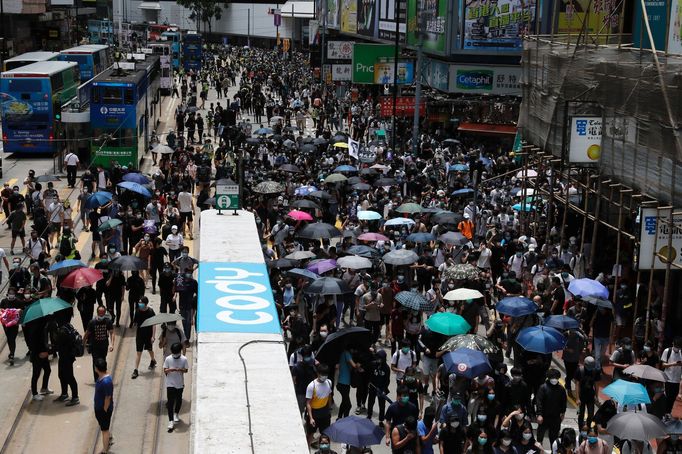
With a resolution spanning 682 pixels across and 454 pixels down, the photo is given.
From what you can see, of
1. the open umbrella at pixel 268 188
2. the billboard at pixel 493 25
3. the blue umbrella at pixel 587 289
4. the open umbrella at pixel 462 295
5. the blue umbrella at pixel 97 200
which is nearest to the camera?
the open umbrella at pixel 462 295

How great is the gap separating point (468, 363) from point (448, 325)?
1.65 m

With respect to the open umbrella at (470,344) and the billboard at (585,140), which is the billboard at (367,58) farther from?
the open umbrella at (470,344)

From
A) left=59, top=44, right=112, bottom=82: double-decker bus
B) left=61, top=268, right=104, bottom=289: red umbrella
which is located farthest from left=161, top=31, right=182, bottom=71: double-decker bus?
left=61, top=268, right=104, bottom=289: red umbrella

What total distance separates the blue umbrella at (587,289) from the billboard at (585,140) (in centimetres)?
454

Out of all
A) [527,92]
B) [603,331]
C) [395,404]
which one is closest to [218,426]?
[395,404]

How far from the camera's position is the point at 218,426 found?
9.59 metres

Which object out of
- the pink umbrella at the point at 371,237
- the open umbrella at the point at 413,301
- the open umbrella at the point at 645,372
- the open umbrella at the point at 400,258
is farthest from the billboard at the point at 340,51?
the open umbrella at the point at 645,372

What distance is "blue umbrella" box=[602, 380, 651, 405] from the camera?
40.8ft

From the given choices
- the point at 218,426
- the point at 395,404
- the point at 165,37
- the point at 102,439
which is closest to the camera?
the point at 218,426

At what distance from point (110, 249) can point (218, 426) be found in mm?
9665

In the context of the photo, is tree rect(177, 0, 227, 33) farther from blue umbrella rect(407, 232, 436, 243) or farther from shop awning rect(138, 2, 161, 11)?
blue umbrella rect(407, 232, 436, 243)

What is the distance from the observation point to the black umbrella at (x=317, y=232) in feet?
69.3

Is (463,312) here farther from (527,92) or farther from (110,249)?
(527,92)

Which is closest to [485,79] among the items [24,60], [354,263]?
[24,60]
